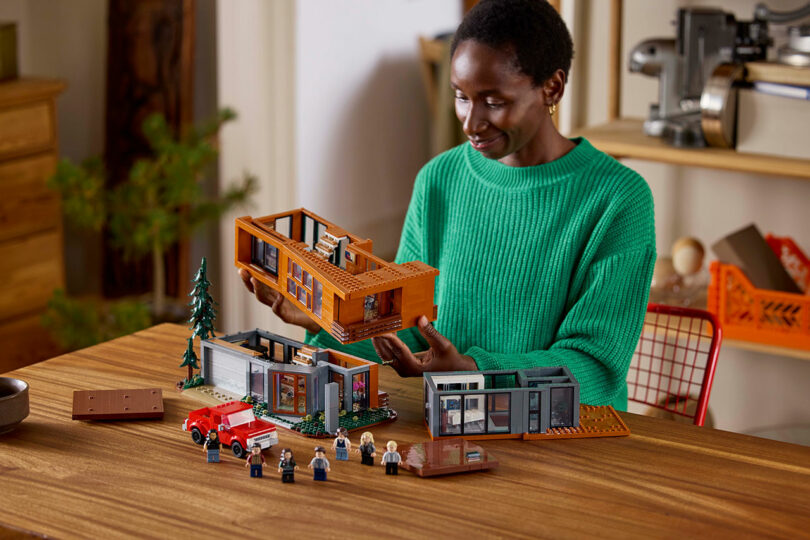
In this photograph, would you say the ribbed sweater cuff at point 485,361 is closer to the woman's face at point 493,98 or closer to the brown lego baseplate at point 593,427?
the brown lego baseplate at point 593,427

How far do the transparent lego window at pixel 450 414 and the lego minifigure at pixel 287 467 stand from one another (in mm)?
237

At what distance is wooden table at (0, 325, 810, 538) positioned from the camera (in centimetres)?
130

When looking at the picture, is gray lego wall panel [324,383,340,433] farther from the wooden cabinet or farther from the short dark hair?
the wooden cabinet

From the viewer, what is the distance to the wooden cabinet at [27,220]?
3.44 meters

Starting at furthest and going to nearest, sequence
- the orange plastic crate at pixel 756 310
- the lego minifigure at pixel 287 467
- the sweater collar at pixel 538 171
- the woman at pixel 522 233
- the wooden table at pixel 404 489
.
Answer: the orange plastic crate at pixel 756 310, the sweater collar at pixel 538 171, the woman at pixel 522 233, the lego minifigure at pixel 287 467, the wooden table at pixel 404 489

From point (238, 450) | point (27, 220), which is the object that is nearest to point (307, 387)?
point (238, 450)

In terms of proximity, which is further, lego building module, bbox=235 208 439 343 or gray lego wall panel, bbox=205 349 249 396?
gray lego wall panel, bbox=205 349 249 396

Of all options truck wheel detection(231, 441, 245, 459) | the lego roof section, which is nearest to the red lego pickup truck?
truck wheel detection(231, 441, 245, 459)

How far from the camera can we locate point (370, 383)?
63.7 inches

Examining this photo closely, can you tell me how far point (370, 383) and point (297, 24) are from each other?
2.49 metres

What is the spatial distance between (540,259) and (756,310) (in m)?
0.94

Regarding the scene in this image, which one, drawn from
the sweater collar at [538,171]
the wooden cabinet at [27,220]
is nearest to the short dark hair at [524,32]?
the sweater collar at [538,171]

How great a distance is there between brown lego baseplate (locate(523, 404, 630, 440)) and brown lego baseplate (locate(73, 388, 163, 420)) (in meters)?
0.56

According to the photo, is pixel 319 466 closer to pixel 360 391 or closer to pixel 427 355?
pixel 360 391
